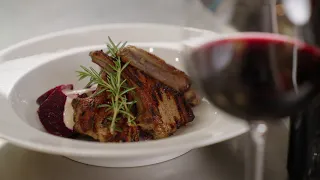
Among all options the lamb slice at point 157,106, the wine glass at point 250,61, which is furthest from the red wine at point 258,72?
the lamb slice at point 157,106

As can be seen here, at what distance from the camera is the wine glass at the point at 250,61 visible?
0.40 m

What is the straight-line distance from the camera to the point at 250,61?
0.40 meters

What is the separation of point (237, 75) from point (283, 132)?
347 mm

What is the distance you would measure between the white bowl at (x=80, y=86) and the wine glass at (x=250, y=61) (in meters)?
0.02

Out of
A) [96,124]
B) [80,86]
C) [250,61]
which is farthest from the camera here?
[80,86]

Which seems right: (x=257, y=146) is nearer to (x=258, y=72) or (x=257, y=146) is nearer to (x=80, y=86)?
(x=258, y=72)

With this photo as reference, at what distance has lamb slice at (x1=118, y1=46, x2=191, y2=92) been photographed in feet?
2.37

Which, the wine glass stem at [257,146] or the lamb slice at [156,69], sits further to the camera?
the lamb slice at [156,69]

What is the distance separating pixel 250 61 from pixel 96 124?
0.32 m

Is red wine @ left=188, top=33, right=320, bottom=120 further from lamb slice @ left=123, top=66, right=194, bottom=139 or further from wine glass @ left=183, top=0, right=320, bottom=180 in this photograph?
lamb slice @ left=123, top=66, right=194, bottom=139

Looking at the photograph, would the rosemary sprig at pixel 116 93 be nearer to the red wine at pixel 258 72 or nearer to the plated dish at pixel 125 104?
the plated dish at pixel 125 104

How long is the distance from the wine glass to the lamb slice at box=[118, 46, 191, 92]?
0.91ft

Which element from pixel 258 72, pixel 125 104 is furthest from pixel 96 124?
pixel 258 72

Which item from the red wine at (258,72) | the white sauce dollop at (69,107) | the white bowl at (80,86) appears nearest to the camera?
the red wine at (258,72)
